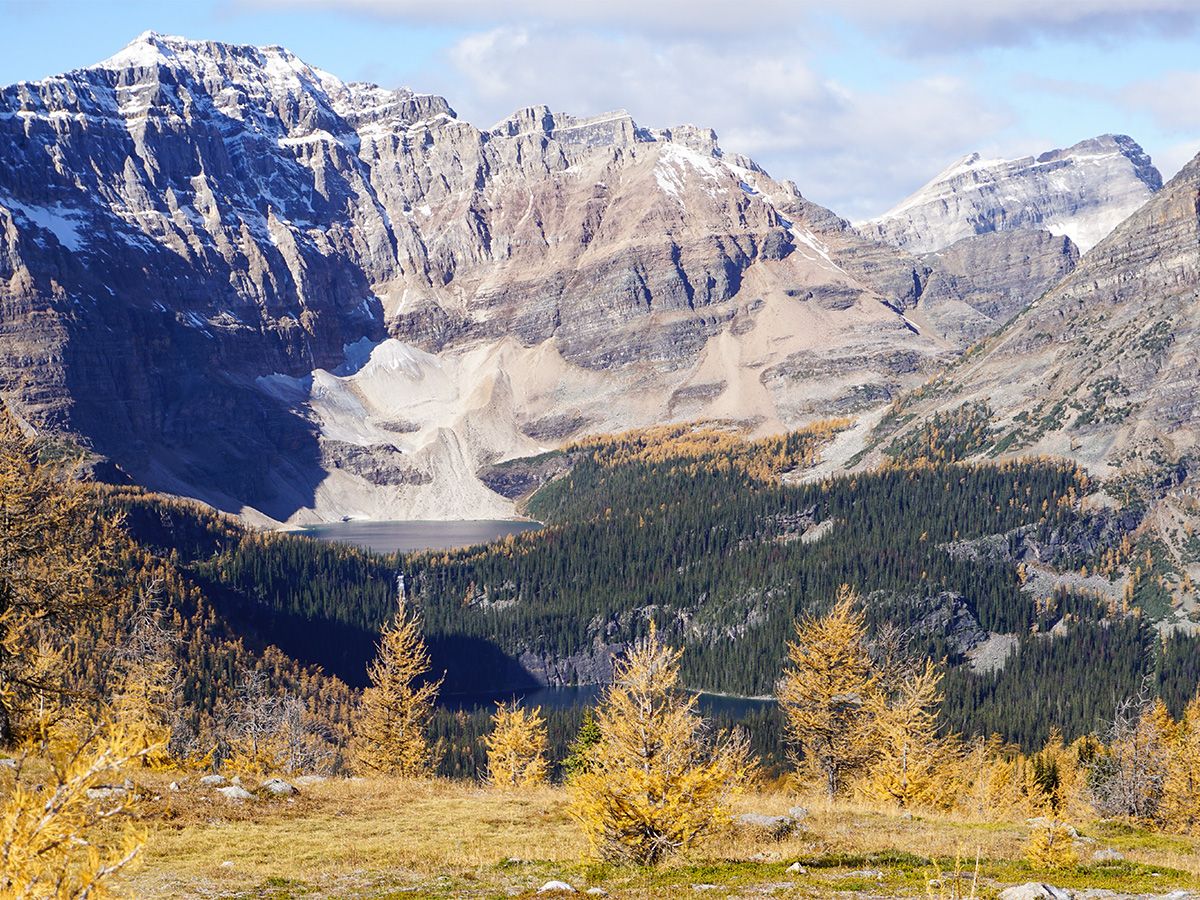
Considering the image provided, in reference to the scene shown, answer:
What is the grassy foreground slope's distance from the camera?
2897 cm

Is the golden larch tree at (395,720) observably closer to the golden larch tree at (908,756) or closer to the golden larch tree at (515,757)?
the golden larch tree at (515,757)

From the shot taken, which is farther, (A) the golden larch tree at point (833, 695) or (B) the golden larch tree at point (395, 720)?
(B) the golden larch tree at point (395, 720)

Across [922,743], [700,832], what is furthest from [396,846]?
[922,743]

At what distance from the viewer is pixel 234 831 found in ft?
120

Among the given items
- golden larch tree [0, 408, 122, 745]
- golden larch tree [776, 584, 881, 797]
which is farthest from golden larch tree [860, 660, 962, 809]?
golden larch tree [0, 408, 122, 745]

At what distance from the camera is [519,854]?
35344 millimetres

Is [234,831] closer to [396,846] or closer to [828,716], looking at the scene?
[396,846]

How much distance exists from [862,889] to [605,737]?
31.1ft

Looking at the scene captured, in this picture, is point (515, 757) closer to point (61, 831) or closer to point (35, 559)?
point (35, 559)

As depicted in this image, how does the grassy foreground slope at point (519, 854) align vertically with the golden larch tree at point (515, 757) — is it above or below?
above

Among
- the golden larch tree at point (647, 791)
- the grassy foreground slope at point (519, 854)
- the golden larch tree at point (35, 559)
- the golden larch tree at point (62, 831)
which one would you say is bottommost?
the grassy foreground slope at point (519, 854)

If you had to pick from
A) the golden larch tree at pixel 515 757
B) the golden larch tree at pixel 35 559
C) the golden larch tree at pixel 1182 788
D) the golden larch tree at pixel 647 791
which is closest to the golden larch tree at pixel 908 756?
the golden larch tree at pixel 1182 788

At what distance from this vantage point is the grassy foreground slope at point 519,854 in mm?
28969

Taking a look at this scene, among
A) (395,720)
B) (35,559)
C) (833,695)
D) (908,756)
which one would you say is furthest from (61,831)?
(395,720)
